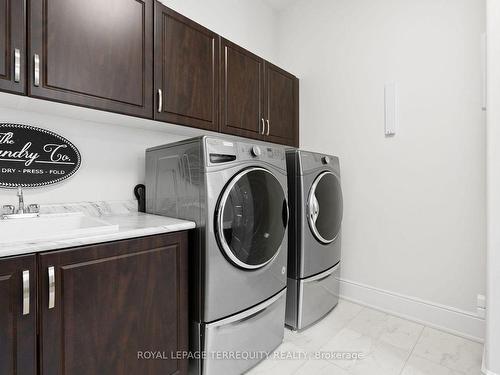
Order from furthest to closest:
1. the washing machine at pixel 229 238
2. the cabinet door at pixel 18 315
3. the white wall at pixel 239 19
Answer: the white wall at pixel 239 19 < the washing machine at pixel 229 238 < the cabinet door at pixel 18 315

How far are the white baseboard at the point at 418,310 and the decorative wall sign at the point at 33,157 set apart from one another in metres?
2.37

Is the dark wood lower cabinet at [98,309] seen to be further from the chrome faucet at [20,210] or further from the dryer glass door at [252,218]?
the chrome faucet at [20,210]

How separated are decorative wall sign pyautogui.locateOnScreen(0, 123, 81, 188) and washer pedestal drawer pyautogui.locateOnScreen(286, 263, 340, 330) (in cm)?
165

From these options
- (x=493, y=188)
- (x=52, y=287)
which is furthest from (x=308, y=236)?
(x=52, y=287)

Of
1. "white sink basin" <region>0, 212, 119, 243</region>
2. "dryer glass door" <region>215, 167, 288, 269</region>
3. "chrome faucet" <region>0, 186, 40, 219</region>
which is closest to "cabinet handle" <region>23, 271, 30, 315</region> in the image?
"white sink basin" <region>0, 212, 119, 243</region>

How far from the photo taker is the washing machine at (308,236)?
1.95m

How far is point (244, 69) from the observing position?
2.13 m

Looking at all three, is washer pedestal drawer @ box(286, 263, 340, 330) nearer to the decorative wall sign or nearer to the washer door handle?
the washer door handle

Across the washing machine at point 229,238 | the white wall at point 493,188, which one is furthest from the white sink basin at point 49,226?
the white wall at point 493,188

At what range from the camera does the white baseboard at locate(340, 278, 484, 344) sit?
1.90 m

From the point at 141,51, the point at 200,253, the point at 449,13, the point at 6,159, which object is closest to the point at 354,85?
the point at 449,13

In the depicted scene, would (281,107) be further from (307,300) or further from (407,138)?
(307,300)

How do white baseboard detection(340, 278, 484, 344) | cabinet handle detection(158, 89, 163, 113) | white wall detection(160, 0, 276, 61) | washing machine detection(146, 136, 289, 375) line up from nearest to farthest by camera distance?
1. washing machine detection(146, 136, 289, 375)
2. cabinet handle detection(158, 89, 163, 113)
3. white baseboard detection(340, 278, 484, 344)
4. white wall detection(160, 0, 276, 61)

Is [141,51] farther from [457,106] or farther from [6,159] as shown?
[457,106]
